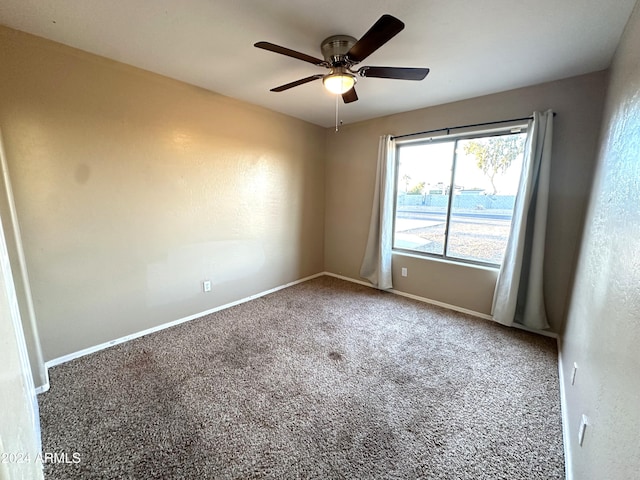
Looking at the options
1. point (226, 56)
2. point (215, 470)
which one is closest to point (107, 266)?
point (215, 470)

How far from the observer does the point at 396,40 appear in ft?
6.08

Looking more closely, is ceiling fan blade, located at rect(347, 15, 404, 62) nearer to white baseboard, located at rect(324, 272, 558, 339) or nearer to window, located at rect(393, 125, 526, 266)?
window, located at rect(393, 125, 526, 266)

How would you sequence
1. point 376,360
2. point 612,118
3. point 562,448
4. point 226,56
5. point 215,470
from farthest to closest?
1. point 376,360
2. point 226,56
3. point 612,118
4. point 562,448
5. point 215,470

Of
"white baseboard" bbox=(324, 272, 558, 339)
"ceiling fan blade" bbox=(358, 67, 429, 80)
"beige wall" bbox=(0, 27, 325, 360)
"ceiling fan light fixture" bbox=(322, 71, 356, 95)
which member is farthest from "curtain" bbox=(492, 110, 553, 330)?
"beige wall" bbox=(0, 27, 325, 360)

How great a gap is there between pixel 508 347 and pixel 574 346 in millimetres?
694

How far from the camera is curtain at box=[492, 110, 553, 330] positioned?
2.47 metres

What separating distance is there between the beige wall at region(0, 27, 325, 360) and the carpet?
1.52ft

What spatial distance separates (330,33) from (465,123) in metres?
1.97

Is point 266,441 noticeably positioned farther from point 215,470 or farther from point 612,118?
point 612,118

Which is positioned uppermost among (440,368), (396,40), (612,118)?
(396,40)

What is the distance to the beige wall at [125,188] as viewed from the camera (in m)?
1.91

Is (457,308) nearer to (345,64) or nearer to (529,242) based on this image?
(529,242)

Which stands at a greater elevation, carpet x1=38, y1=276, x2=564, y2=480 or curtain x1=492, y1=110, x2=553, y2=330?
curtain x1=492, y1=110, x2=553, y2=330

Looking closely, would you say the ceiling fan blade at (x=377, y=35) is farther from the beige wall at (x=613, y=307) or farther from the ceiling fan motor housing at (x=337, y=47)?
the beige wall at (x=613, y=307)
